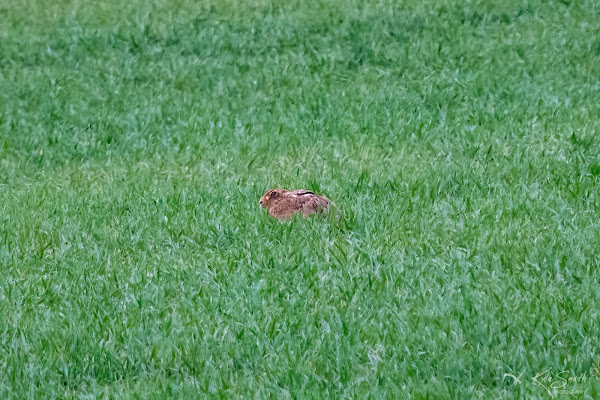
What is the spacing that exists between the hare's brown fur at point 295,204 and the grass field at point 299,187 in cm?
11

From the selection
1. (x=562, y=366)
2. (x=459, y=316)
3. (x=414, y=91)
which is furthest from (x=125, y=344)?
(x=414, y=91)

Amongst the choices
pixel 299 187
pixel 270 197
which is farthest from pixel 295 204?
pixel 299 187

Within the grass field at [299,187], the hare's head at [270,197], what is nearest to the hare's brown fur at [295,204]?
the hare's head at [270,197]

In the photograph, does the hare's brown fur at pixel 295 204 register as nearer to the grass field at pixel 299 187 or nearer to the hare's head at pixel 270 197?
the hare's head at pixel 270 197

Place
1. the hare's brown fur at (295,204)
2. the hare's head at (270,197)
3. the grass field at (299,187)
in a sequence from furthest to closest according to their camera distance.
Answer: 1. the hare's head at (270,197)
2. the hare's brown fur at (295,204)
3. the grass field at (299,187)

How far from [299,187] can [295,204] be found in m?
0.82

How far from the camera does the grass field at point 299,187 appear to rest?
3.87 meters

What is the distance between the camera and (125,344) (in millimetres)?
4086

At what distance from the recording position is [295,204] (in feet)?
18.3

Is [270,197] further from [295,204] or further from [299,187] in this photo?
[299,187]

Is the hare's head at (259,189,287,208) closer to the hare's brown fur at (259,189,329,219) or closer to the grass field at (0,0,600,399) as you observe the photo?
the hare's brown fur at (259,189,329,219)

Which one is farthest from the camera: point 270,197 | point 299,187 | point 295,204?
point 299,187

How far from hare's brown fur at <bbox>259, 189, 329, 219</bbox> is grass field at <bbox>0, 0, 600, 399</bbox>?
105 mm

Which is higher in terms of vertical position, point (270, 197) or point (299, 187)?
point (270, 197)
